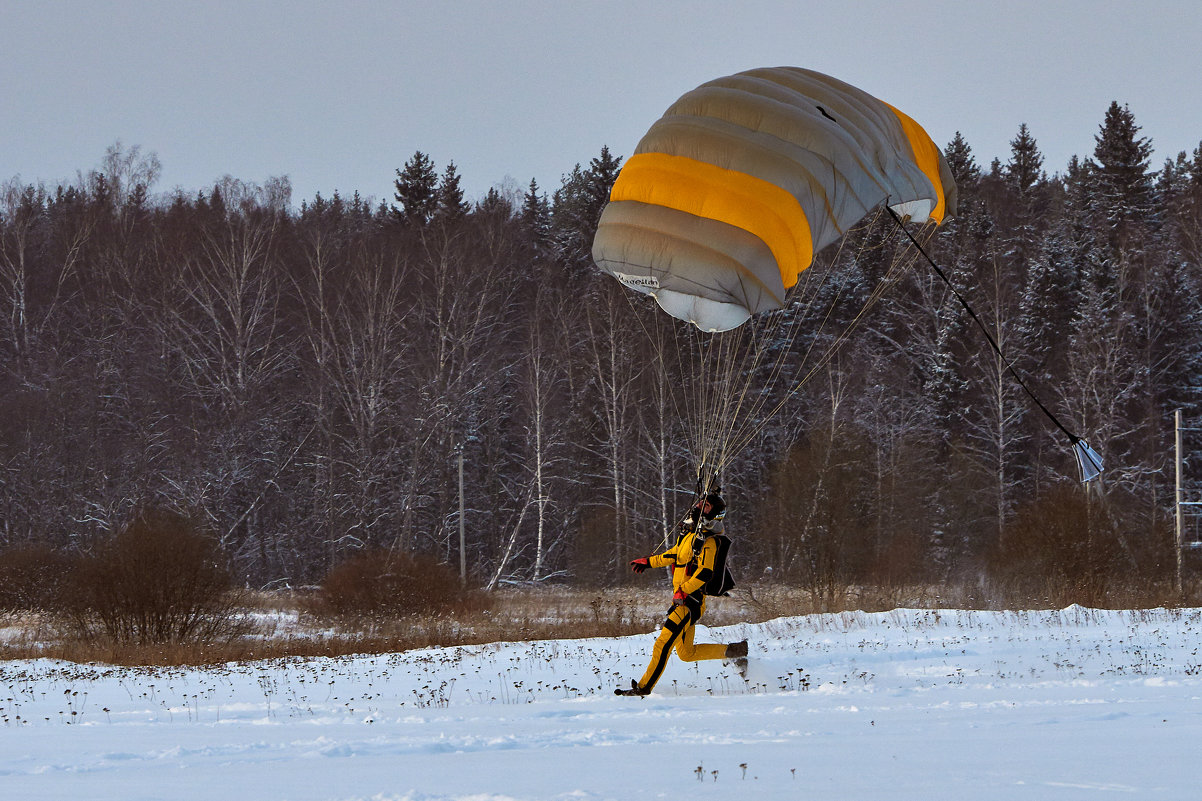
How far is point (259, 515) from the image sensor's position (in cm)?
3155

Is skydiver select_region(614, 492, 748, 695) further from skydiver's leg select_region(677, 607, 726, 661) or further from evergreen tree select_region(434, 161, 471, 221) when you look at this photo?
evergreen tree select_region(434, 161, 471, 221)

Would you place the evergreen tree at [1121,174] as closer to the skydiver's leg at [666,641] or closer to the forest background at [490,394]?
the forest background at [490,394]

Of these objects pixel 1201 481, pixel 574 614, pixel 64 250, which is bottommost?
pixel 574 614

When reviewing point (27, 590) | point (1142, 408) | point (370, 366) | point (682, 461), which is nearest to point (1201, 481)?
point (1142, 408)

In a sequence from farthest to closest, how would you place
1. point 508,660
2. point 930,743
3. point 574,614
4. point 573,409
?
point 573,409
point 574,614
point 508,660
point 930,743

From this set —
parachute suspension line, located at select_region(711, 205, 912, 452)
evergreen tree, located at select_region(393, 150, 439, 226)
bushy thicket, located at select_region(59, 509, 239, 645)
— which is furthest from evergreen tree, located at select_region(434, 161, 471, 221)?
bushy thicket, located at select_region(59, 509, 239, 645)

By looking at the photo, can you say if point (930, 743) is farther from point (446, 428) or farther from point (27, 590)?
point (446, 428)

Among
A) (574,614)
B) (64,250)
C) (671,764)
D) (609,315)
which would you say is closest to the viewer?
(671,764)

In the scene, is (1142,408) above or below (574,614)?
above

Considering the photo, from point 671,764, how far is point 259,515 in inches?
1101

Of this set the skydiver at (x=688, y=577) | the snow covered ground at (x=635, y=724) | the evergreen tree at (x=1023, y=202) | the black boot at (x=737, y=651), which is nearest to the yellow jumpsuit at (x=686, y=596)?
the skydiver at (x=688, y=577)

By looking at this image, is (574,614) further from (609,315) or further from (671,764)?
(671,764)

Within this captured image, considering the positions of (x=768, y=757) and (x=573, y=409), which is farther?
(x=573, y=409)

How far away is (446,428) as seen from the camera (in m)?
32.2
